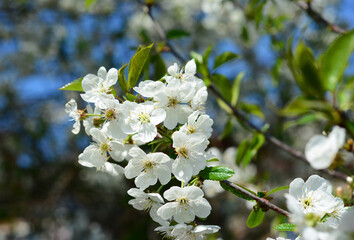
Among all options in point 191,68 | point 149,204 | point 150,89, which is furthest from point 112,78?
point 149,204

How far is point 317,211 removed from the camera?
0.94 m

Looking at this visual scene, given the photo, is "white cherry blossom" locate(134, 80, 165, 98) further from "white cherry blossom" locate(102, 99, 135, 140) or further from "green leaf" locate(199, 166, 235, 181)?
"green leaf" locate(199, 166, 235, 181)

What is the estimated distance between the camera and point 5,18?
15.6ft

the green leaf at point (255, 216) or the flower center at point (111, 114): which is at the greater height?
the flower center at point (111, 114)

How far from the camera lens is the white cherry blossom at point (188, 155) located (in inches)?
37.1

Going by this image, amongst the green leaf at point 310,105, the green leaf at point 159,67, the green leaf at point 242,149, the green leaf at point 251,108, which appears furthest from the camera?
the green leaf at point 251,108

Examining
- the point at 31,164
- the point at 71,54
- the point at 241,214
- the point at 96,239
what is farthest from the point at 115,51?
the point at 241,214

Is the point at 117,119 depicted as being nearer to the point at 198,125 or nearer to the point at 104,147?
the point at 104,147

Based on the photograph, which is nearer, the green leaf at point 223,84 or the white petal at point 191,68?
the white petal at point 191,68

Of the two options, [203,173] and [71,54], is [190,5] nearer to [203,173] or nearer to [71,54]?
[71,54]

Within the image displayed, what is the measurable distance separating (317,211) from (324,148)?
29 centimetres

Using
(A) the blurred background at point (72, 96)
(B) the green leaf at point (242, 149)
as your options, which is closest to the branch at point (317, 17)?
(B) the green leaf at point (242, 149)

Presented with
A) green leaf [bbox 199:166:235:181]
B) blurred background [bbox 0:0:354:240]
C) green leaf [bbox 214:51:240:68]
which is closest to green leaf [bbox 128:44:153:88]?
green leaf [bbox 199:166:235:181]

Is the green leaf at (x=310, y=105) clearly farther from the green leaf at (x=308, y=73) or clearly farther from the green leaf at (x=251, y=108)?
the green leaf at (x=251, y=108)
